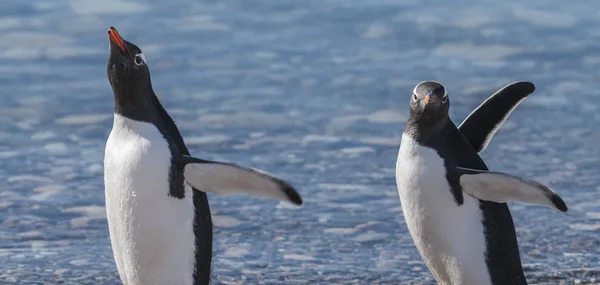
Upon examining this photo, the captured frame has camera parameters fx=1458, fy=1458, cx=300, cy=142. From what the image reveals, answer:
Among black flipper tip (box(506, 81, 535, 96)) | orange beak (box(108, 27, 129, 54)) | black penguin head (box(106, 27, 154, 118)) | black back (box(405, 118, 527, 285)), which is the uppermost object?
orange beak (box(108, 27, 129, 54))

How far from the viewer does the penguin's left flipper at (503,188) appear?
5.62 metres

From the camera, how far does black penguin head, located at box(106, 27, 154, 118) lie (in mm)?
5766

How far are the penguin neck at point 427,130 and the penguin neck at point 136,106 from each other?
107cm

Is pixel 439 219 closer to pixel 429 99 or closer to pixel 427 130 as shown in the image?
pixel 427 130

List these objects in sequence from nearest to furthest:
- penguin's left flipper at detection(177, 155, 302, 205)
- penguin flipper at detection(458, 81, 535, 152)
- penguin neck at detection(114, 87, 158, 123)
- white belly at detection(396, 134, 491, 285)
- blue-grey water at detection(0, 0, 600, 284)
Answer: penguin's left flipper at detection(177, 155, 302, 205) → penguin neck at detection(114, 87, 158, 123) → white belly at detection(396, 134, 491, 285) → penguin flipper at detection(458, 81, 535, 152) → blue-grey water at detection(0, 0, 600, 284)

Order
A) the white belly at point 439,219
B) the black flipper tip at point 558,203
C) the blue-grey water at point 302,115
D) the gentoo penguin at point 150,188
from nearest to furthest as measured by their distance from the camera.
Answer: the black flipper tip at point 558,203
the gentoo penguin at point 150,188
the white belly at point 439,219
the blue-grey water at point 302,115

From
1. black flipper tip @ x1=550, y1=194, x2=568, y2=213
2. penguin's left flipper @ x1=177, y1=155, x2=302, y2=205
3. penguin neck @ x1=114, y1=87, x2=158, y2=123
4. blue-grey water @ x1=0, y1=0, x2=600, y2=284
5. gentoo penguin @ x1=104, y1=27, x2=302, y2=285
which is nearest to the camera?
penguin's left flipper @ x1=177, y1=155, x2=302, y2=205

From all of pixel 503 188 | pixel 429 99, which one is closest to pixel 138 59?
pixel 429 99

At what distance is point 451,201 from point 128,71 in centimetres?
140

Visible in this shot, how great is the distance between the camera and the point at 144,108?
5.80m

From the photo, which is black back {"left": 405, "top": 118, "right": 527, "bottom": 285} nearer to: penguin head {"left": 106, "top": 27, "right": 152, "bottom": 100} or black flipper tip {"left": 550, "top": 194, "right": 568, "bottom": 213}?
black flipper tip {"left": 550, "top": 194, "right": 568, "bottom": 213}

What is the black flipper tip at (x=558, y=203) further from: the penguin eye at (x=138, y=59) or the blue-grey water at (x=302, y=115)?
the penguin eye at (x=138, y=59)

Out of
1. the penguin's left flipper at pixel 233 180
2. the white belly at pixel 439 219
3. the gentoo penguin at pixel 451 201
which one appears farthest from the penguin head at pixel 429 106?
the penguin's left flipper at pixel 233 180

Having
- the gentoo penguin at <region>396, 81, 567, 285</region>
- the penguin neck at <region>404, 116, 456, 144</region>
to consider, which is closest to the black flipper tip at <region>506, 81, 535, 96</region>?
the gentoo penguin at <region>396, 81, 567, 285</region>
